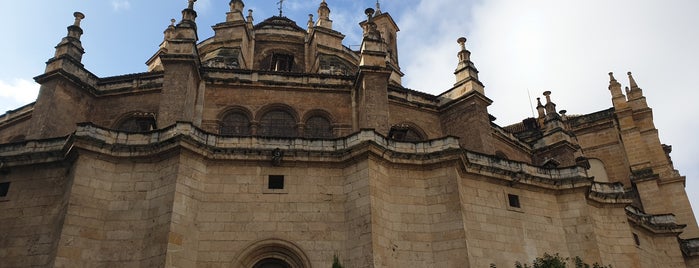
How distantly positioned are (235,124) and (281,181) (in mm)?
5131

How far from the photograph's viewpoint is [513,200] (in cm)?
2038

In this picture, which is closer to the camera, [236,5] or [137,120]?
[137,120]

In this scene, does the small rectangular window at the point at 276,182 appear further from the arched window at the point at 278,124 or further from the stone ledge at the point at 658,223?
the stone ledge at the point at 658,223

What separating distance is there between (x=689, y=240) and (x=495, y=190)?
1353 cm

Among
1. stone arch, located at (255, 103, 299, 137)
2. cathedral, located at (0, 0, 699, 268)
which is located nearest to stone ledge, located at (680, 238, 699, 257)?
cathedral, located at (0, 0, 699, 268)

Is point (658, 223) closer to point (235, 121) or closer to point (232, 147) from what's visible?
point (235, 121)

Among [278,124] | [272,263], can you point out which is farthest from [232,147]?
[278,124]

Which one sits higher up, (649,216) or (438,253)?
(649,216)

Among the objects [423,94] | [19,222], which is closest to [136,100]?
[19,222]

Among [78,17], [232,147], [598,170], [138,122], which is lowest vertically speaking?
[232,147]

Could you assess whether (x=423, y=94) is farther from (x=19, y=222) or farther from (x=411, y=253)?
(x=19, y=222)

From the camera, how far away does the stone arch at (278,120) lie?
22578 mm

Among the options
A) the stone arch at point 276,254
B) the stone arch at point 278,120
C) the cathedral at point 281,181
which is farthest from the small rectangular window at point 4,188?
the stone arch at point 278,120

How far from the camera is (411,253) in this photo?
17.4m
